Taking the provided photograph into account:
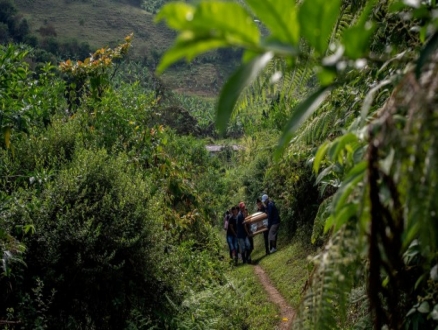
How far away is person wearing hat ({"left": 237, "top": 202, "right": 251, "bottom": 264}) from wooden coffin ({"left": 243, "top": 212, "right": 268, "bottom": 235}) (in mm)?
335

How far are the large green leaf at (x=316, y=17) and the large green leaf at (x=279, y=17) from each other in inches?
0.9

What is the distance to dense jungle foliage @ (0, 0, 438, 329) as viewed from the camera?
854 mm

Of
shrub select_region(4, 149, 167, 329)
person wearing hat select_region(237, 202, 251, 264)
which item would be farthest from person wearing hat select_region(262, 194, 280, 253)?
shrub select_region(4, 149, 167, 329)

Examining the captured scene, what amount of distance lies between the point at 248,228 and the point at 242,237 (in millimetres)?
489

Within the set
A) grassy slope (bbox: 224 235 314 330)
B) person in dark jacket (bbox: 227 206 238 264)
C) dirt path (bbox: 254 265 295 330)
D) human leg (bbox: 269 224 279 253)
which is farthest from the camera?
person in dark jacket (bbox: 227 206 238 264)

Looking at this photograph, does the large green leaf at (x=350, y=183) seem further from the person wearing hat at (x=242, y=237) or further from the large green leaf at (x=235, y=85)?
the person wearing hat at (x=242, y=237)

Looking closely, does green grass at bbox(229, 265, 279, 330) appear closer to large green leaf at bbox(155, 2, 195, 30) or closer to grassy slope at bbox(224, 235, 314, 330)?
grassy slope at bbox(224, 235, 314, 330)

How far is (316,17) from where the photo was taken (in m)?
0.88

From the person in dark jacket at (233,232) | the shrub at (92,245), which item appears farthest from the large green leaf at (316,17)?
the person in dark jacket at (233,232)

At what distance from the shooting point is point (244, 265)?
48.4 ft

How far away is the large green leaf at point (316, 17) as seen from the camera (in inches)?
34.4

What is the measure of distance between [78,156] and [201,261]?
358 centimetres

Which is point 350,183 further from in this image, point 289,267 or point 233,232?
point 233,232

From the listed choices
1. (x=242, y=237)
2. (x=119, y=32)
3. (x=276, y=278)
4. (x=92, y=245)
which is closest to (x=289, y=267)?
(x=276, y=278)
